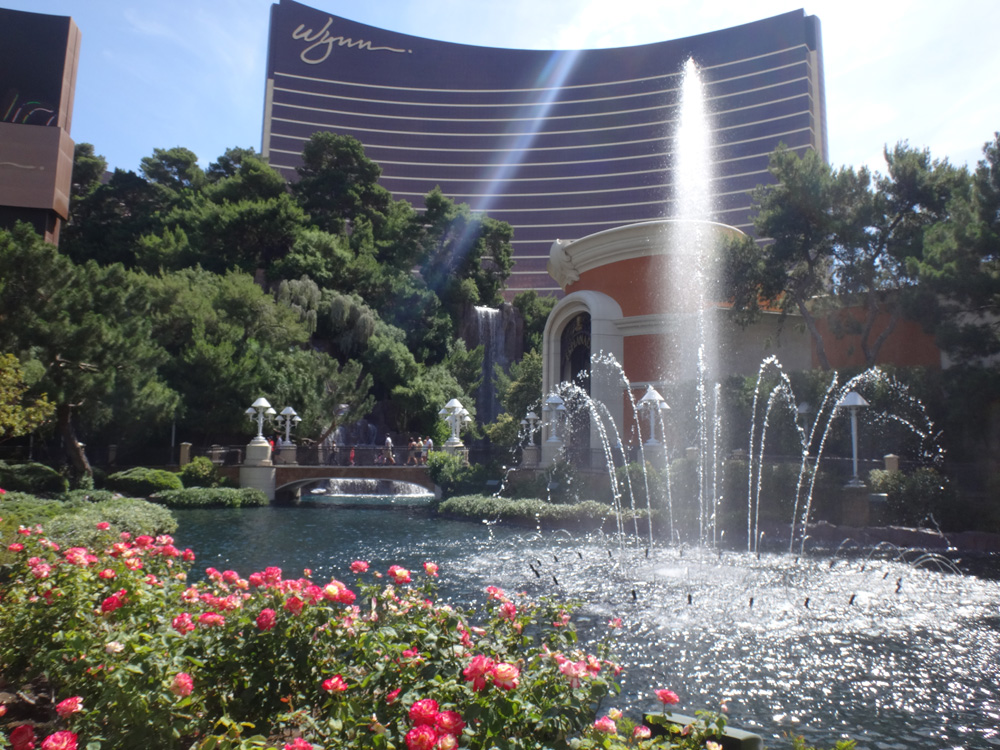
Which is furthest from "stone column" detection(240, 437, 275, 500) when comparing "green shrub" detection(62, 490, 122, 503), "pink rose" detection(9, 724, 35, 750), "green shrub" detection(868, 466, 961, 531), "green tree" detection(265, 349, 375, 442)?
"pink rose" detection(9, 724, 35, 750)

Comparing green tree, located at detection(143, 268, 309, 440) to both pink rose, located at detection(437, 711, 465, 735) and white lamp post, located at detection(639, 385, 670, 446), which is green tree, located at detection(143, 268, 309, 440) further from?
pink rose, located at detection(437, 711, 465, 735)

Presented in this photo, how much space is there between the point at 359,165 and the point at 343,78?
33.2 meters

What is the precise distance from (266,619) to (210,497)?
22081 millimetres

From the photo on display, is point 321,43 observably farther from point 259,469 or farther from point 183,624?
point 183,624

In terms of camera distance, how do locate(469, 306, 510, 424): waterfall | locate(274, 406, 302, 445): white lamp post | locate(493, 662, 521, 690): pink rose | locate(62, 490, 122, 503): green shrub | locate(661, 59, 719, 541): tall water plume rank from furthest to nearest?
locate(469, 306, 510, 424): waterfall, locate(274, 406, 302, 445): white lamp post, locate(661, 59, 719, 541): tall water plume, locate(62, 490, 122, 503): green shrub, locate(493, 662, 521, 690): pink rose

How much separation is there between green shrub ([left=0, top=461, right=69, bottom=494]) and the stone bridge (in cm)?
634

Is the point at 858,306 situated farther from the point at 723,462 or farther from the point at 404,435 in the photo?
the point at 404,435

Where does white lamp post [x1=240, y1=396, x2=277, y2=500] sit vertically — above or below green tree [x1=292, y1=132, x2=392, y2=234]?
below

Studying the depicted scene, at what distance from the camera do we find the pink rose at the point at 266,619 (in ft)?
11.3

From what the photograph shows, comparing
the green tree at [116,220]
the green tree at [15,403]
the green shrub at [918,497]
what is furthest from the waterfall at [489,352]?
the green shrub at [918,497]

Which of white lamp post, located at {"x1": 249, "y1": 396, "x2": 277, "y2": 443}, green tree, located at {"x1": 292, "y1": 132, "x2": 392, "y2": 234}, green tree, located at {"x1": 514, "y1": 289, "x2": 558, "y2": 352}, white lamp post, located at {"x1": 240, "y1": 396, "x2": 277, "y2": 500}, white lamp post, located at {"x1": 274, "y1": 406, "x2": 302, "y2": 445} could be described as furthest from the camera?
green tree, located at {"x1": 514, "y1": 289, "x2": 558, "y2": 352}

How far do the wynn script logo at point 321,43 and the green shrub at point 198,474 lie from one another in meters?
61.6

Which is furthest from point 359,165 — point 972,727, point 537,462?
point 972,727

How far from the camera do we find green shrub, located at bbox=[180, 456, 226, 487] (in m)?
25.8
